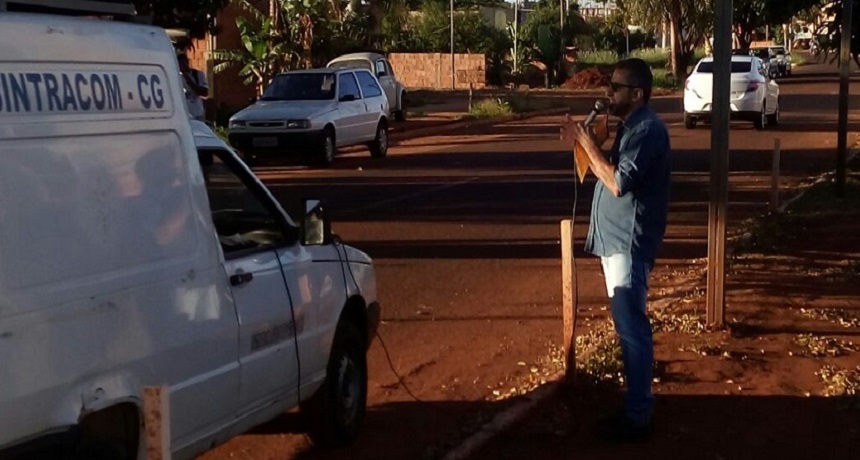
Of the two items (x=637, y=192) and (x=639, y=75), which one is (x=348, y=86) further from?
(x=637, y=192)

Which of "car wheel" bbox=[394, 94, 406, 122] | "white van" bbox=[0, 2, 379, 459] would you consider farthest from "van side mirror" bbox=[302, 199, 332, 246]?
"car wheel" bbox=[394, 94, 406, 122]

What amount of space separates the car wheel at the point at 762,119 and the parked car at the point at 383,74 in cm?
952

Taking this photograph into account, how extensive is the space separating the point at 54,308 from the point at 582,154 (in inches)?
129

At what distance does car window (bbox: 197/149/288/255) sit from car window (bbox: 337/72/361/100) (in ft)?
59.5

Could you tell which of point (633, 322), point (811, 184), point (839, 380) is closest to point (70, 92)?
point (633, 322)

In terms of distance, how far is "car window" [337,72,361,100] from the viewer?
80.6 feet

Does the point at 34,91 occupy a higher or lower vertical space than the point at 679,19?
lower

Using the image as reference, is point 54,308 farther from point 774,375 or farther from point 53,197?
point 774,375

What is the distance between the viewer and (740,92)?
30922mm

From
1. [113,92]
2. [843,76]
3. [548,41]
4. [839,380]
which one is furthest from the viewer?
[548,41]

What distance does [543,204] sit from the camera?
1777cm

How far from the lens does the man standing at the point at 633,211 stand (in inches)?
260

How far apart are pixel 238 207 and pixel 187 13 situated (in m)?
13.0

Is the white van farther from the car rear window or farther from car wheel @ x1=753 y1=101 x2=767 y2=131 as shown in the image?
car wheel @ x1=753 y1=101 x2=767 y2=131
